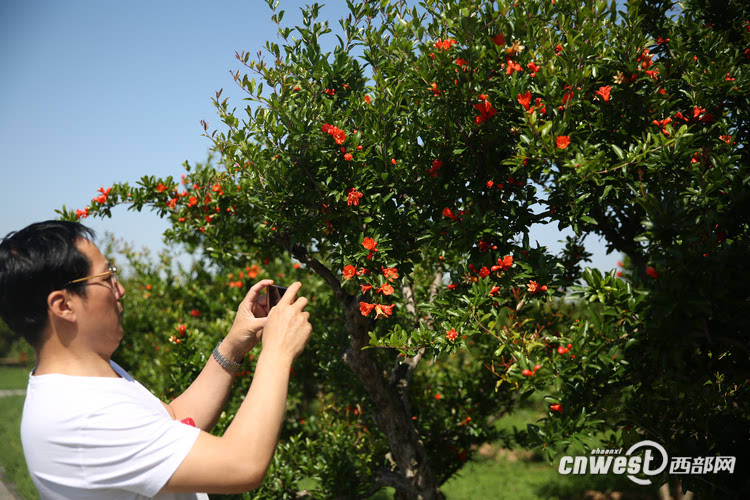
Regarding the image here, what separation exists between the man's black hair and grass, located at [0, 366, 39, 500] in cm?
663

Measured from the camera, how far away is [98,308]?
4.90 ft

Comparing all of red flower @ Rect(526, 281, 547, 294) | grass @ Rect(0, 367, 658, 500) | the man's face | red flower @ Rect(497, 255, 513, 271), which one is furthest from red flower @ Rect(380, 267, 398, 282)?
grass @ Rect(0, 367, 658, 500)

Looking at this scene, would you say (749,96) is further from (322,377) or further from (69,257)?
(322,377)

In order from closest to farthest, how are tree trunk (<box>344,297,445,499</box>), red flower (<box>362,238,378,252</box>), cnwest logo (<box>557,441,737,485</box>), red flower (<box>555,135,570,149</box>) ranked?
red flower (<box>555,135,570,149</box>), cnwest logo (<box>557,441,737,485</box>), red flower (<box>362,238,378,252</box>), tree trunk (<box>344,297,445,499</box>)

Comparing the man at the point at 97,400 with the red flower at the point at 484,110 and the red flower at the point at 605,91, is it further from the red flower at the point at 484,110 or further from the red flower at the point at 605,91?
the red flower at the point at 605,91

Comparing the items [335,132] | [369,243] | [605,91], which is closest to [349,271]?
[369,243]

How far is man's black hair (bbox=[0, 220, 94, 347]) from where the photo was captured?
140cm

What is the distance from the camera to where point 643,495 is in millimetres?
6523

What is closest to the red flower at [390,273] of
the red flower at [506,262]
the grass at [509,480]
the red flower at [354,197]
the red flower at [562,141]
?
the red flower at [354,197]

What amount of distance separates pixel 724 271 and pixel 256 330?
1720 millimetres

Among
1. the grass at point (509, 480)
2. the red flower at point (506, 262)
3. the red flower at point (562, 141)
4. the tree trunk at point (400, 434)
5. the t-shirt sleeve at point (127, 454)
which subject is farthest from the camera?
the grass at point (509, 480)

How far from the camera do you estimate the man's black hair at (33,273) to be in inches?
55.1

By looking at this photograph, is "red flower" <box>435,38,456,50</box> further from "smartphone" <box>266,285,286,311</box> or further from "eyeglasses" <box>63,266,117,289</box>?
"eyeglasses" <box>63,266,117,289</box>

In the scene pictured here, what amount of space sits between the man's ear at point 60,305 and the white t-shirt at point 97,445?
8.1 inches
